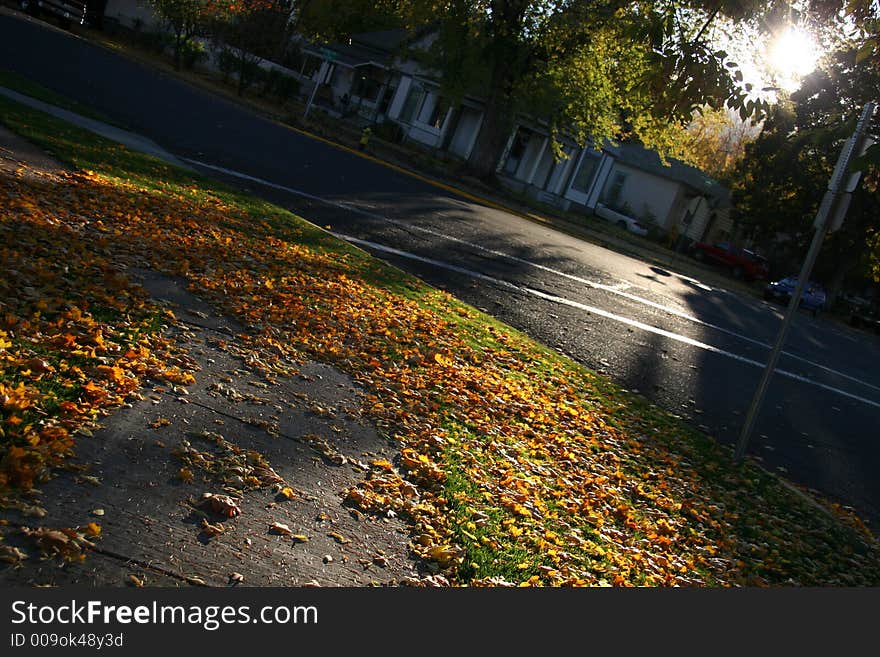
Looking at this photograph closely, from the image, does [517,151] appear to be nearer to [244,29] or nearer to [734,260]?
[734,260]

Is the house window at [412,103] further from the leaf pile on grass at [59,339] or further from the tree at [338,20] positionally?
the leaf pile on grass at [59,339]

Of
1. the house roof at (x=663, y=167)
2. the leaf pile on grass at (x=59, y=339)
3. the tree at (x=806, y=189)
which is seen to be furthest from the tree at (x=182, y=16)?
the leaf pile on grass at (x=59, y=339)

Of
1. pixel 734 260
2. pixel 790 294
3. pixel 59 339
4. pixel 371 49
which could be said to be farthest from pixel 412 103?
pixel 59 339

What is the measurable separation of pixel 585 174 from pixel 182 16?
72.8ft

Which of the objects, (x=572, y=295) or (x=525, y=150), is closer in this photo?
(x=572, y=295)

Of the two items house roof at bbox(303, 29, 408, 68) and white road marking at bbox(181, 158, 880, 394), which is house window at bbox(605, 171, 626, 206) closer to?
house roof at bbox(303, 29, 408, 68)

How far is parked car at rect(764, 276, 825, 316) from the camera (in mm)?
34500

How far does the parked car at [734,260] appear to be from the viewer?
42.2m

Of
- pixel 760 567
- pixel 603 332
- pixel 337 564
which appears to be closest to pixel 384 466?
pixel 337 564

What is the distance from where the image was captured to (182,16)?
124ft

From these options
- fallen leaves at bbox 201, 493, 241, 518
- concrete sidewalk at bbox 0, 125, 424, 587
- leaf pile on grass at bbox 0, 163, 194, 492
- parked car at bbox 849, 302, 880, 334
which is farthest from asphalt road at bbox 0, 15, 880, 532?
parked car at bbox 849, 302, 880, 334

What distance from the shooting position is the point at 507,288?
40.9ft

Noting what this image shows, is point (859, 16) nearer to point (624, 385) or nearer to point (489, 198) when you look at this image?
point (624, 385)

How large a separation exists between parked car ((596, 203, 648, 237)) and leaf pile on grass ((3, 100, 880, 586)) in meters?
37.8
